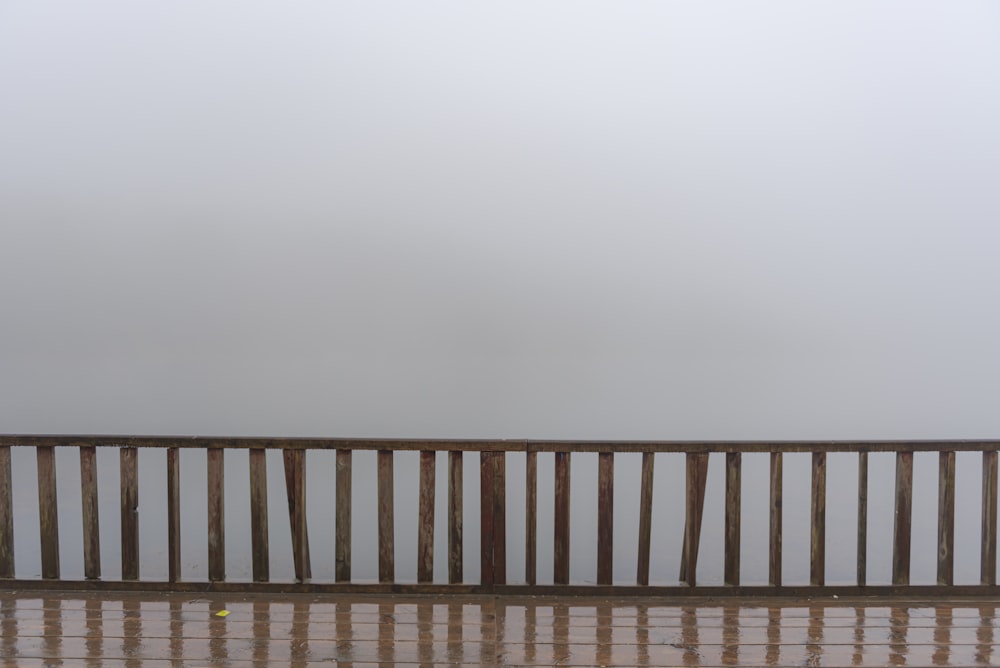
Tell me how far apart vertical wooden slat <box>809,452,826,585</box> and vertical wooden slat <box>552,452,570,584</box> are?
2.89 ft

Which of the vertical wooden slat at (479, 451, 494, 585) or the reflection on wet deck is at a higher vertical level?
the vertical wooden slat at (479, 451, 494, 585)

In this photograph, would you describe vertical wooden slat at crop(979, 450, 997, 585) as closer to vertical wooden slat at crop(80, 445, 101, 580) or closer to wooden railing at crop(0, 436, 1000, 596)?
wooden railing at crop(0, 436, 1000, 596)

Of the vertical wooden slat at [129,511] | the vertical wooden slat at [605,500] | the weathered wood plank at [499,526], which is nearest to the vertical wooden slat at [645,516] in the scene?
the vertical wooden slat at [605,500]

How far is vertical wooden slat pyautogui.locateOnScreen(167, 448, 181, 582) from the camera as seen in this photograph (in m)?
2.91

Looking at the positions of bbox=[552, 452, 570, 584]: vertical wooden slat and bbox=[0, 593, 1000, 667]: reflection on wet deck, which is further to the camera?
bbox=[552, 452, 570, 584]: vertical wooden slat

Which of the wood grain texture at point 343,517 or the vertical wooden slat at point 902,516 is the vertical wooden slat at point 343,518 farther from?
the vertical wooden slat at point 902,516

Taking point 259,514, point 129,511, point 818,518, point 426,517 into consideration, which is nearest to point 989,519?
point 818,518

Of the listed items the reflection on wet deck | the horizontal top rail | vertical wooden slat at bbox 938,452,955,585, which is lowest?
the reflection on wet deck

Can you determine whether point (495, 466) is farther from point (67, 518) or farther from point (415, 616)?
point (67, 518)

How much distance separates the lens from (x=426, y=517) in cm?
294

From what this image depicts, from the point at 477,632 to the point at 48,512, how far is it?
5.46ft

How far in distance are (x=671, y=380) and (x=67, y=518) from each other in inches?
179

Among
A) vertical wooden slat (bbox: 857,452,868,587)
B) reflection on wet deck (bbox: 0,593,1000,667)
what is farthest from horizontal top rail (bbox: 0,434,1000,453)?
reflection on wet deck (bbox: 0,593,1000,667)

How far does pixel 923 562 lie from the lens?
5.68 metres
